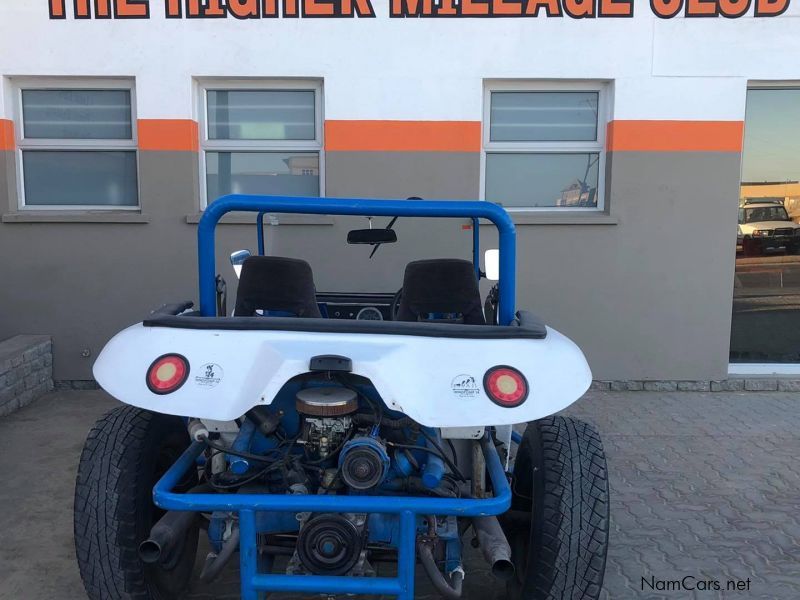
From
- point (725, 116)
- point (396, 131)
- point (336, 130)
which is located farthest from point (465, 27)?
point (725, 116)

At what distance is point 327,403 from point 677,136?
195 inches

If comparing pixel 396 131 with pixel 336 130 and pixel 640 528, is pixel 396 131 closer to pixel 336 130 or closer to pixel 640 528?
pixel 336 130

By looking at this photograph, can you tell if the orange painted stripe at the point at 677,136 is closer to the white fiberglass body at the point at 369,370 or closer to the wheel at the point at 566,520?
the wheel at the point at 566,520

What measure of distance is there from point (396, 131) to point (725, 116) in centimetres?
296

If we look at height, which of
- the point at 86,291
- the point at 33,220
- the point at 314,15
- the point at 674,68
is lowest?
the point at 86,291

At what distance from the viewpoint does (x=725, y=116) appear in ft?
19.6

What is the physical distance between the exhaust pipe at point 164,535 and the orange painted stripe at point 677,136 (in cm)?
501

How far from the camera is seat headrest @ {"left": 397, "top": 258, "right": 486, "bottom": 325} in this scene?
3.27 m

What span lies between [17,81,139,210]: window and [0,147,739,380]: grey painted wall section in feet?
0.83

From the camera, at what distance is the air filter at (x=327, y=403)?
230 centimetres

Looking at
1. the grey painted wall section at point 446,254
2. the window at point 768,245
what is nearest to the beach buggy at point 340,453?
the grey painted wall section at point 446,254

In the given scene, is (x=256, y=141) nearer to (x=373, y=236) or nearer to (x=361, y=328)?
(x=373, y=236)

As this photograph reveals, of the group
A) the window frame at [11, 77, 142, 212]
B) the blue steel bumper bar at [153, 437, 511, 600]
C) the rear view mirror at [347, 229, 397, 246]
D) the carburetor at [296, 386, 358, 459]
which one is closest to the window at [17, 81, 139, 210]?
the window frame at [11, 77, 142, 212]

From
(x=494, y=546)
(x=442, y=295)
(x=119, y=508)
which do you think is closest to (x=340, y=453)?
(x=494, y=546)
